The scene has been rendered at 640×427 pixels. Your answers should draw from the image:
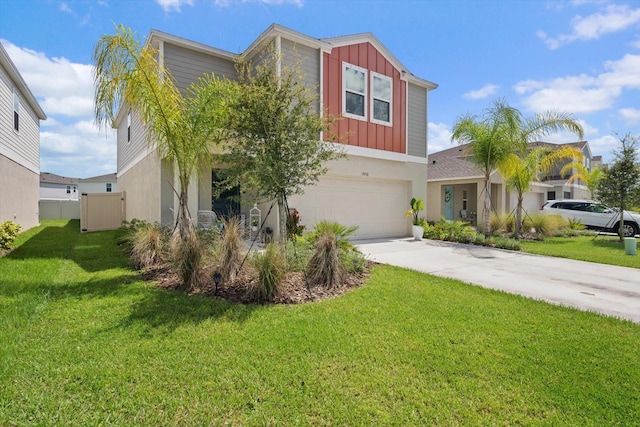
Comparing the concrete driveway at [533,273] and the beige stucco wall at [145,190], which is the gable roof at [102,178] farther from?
the concrete driveway at [533,273]

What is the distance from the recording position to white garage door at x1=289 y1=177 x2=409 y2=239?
11.0 metres

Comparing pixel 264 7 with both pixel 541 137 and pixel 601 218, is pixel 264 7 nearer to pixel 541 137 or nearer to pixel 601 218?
pixel 541 137

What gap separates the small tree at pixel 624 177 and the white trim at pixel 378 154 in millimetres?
7171

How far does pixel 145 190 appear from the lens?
1155cm

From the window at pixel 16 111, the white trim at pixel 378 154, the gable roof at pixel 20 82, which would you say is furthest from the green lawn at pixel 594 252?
the window at pixel 16 111

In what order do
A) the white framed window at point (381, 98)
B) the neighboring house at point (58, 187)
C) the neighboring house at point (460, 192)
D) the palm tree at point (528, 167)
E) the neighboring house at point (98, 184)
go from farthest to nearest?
1. the neighboring house at point (98, 184)
2. the neighboring house at point (58, 187)
3. the neighboring house at point (460, 192)
4. the palm tree at point (528, 167)
5. the white framed window at point (381, 98)

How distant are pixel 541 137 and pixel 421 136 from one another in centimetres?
429

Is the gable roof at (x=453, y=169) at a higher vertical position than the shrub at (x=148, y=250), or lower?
higher

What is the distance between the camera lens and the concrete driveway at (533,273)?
5242 mm

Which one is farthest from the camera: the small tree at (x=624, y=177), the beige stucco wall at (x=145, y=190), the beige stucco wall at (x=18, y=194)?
the small tree at (x=624, y=177)

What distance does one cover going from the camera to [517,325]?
4.09 meters

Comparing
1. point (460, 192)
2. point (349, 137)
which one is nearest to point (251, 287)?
point (349, 137)

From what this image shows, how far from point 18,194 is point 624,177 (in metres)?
24.2

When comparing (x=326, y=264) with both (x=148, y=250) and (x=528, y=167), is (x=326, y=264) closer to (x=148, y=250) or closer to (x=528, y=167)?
(x=148, y=250)
